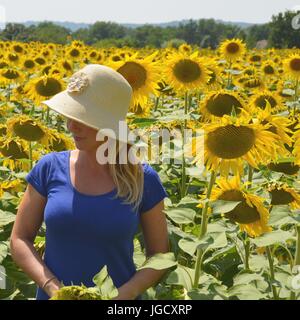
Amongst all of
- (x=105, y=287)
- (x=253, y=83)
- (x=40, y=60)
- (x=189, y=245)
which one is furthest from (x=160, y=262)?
(x=40, y=60)

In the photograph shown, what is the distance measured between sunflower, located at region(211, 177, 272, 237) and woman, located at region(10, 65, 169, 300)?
241 millimetres

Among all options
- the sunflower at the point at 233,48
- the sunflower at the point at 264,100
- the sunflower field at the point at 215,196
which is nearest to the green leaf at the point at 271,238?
the sunflower field at the point at 215,196

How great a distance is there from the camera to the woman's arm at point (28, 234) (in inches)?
83.0

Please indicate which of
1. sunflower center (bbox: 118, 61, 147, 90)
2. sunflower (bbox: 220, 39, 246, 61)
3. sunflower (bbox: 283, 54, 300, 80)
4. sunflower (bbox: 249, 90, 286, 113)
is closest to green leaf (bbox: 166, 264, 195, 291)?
sunflower center (bbox: 118, 61, 147, 90)

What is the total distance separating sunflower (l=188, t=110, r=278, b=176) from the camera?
2.16m

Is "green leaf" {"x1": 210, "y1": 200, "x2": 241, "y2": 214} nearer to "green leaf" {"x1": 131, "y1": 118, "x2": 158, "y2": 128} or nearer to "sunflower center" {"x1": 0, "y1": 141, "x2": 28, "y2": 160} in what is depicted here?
"green leaf" {"x1": 131, "y1": 118, "x2": 158, "y2": 128}

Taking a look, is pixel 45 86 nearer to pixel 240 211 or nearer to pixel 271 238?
pixel 240 211

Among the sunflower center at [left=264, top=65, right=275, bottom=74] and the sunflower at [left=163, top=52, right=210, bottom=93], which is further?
the sunflower center at [left=264, top=65, right=275, bottom=74]

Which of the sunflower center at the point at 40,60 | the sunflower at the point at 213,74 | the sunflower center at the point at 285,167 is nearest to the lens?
the sunflower center at the point at 285,167

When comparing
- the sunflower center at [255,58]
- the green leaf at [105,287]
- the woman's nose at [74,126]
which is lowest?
the sunflower center at [255,58]

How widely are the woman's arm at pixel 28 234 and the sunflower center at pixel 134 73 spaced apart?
1395 mm

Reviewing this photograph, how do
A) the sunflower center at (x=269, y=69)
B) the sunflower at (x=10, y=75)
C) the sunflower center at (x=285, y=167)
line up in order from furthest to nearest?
1. the sunflower center at (x=269, y=69)
2. the sunflower at (x=10, y=75)
3. the sunflower center at (x=285, y=167)

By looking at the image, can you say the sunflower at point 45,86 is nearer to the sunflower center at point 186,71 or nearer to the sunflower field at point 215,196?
the sunflower field at point 215,196

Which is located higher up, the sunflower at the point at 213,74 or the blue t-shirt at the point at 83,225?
the sunflower at the point at 213,74
